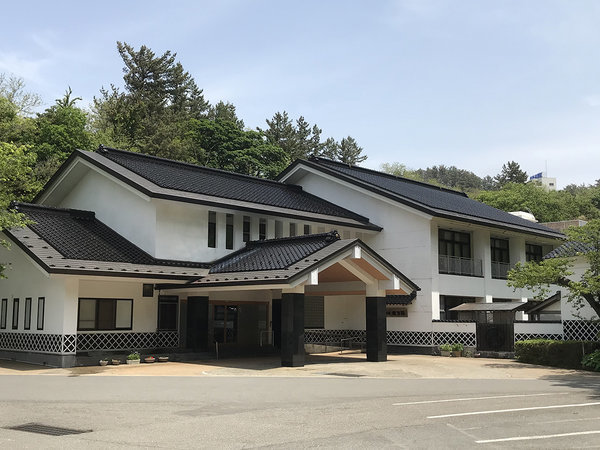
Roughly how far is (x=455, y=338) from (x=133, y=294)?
13.0 m

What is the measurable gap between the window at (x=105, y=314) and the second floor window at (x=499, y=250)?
732 inches

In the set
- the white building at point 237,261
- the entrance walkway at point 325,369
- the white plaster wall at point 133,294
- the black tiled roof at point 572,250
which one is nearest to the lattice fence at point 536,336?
the white building at point 237,261

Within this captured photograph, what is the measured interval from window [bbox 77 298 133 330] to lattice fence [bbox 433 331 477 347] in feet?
41.4

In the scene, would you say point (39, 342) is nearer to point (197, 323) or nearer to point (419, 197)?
point (197, 323)

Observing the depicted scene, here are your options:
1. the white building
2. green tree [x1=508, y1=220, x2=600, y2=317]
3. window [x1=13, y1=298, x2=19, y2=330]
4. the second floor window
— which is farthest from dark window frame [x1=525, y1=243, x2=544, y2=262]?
window [x1=13, y1=298, x2=19, y2=330]

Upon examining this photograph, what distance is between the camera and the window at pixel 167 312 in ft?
78.6

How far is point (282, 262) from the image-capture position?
70.1 feet

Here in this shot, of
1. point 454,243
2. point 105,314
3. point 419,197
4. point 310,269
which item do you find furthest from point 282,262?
point 419,197

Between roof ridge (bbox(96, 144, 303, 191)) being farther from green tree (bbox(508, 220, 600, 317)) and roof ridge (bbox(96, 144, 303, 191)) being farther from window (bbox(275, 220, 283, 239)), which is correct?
green tree (bbox(508, 220, 600, 317))

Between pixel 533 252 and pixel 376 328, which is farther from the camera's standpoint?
pixel 533 252

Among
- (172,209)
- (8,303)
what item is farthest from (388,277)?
(8,303)

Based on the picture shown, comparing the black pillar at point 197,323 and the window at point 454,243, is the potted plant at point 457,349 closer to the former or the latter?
the window at point 454,243

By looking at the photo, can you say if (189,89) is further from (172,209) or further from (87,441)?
(87,441)

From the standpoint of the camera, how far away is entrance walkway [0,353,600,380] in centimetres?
1862
